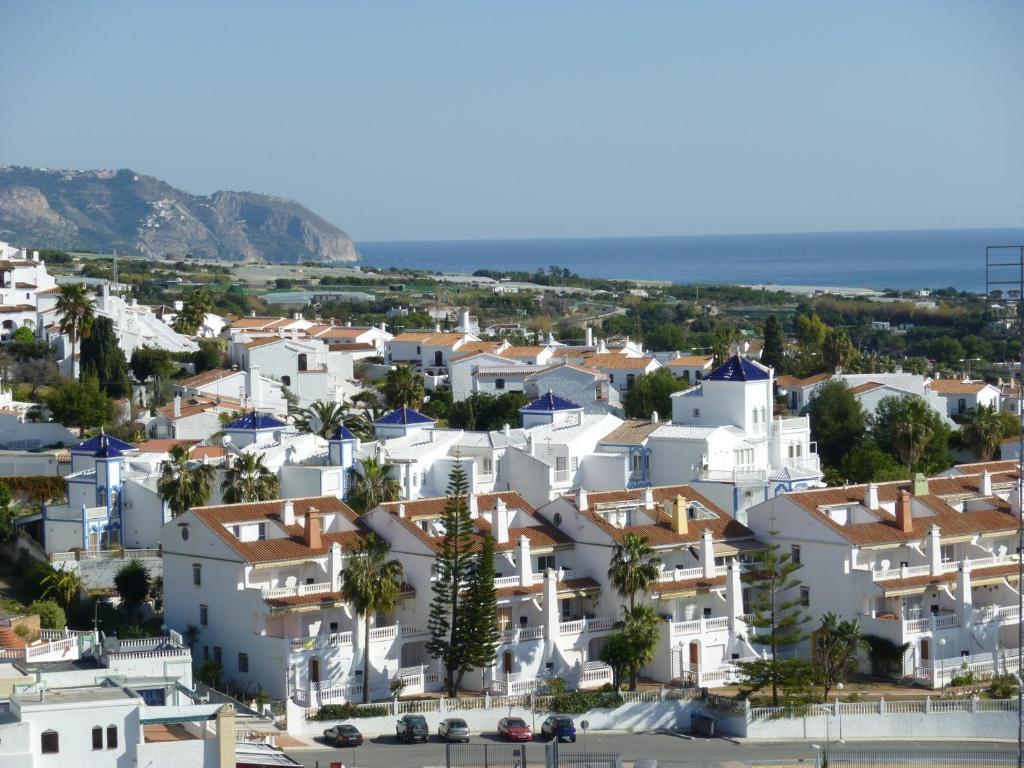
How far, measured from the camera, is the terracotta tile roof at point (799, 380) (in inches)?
3305

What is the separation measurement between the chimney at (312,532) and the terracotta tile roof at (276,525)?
120mm

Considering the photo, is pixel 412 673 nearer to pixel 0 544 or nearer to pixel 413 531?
pixel 413 531

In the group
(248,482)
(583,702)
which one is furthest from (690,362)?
(583,702)

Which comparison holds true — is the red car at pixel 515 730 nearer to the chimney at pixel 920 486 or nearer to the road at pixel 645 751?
the road at pixel 645 751

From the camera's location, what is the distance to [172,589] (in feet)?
163

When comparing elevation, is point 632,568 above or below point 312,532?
below

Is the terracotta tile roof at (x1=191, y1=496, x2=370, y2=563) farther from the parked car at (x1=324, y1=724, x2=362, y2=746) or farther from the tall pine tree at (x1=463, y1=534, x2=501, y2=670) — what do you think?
the parked car at (x1=324, y1=724, x2=362, y2=746)

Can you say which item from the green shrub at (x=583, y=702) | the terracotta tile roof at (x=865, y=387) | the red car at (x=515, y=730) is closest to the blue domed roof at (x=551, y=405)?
the terracotta tile roof at (x=865, y=387)

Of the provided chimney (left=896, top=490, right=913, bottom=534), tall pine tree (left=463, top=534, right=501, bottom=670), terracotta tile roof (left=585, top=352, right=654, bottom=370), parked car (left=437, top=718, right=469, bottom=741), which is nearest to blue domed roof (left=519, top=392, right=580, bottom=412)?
chimney (left=896, top=490, right=913, bottom=534)

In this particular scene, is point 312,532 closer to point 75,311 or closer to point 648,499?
point 648,499

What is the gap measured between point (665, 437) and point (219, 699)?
21607mm

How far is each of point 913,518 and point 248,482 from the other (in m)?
19.4

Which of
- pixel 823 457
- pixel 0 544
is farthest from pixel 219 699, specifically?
pixel 823 457

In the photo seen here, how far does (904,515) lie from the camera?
52.8 meters
